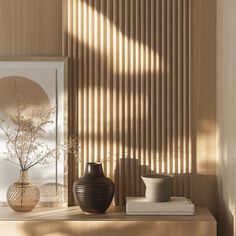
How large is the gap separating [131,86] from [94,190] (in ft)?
2.02

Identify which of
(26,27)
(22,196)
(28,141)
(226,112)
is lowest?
(22,196)

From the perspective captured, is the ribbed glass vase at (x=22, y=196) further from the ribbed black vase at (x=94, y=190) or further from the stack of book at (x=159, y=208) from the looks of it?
the stack of book at (x=159, y=208)

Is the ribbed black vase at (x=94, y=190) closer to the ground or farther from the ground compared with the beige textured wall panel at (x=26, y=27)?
closer to the ground

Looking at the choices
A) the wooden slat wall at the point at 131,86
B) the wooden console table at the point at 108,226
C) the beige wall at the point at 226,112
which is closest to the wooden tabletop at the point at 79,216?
the wooden console table at the point at 108,226

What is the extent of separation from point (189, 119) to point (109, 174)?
0.53m

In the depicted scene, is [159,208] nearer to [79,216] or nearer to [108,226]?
[108,226]

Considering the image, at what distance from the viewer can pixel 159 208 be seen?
2842 mm

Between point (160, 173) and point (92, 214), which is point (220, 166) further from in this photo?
point (92, 214)

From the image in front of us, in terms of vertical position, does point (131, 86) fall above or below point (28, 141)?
above

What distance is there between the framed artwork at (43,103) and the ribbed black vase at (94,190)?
0.20m

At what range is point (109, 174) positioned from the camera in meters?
3.12

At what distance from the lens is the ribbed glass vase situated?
292cm

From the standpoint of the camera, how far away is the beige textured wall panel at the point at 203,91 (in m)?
3.10

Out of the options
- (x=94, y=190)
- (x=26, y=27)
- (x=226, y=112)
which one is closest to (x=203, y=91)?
(x=226, y=112)
